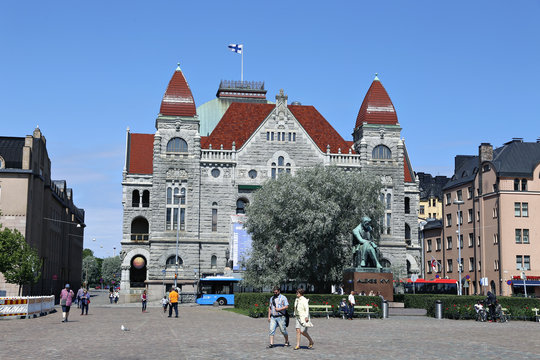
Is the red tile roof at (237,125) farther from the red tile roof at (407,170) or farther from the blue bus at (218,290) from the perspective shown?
the red tile roof at (407,170)

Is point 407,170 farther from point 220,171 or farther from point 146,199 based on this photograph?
point 146,199

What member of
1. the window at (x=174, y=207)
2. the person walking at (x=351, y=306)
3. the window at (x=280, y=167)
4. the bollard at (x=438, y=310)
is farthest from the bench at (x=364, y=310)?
the window at (x=280, y=167)

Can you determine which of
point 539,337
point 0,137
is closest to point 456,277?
point 0,137

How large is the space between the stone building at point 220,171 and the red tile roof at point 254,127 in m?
0.13

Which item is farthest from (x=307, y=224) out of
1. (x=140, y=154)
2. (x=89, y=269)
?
(x=89, y=269)

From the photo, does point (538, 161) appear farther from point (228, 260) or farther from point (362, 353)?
point (362, 353)

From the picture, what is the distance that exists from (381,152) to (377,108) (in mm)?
5297

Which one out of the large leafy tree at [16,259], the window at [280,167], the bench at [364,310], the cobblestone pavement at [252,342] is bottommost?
the cobblestone pavement at [252,342]

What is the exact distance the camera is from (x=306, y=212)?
51.5 metres

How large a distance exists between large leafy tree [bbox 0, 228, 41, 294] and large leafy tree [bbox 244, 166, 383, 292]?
55.4 ft

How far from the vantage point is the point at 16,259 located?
176 feet

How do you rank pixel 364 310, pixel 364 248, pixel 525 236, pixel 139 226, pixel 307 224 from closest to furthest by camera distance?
1. pixel 364 310
2. pixel 364 248
3. pixel 307 224
4. pixel 525 236
5. pixel 139 226

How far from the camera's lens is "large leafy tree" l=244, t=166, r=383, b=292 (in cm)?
5216

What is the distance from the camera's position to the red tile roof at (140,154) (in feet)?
278
